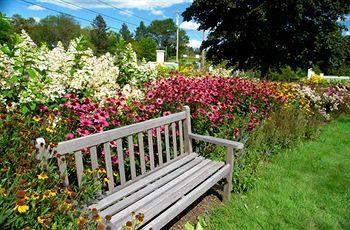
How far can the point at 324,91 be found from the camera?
10.3m

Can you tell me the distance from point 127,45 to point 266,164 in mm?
2979

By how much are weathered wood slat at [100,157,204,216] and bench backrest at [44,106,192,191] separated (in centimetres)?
19

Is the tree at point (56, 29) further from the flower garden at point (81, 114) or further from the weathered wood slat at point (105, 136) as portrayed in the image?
the weathered wood slat at point (105, 136)

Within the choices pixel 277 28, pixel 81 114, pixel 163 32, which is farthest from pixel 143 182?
pixel 163 32

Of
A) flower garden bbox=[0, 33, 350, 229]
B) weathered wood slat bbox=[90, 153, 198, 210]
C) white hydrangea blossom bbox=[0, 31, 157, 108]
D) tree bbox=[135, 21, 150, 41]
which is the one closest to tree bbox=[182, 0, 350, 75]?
flower garden bbox=[0, 33, 350, 229]

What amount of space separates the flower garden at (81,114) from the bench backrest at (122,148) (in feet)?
0.37

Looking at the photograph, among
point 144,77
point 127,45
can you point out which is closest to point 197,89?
point 144,77

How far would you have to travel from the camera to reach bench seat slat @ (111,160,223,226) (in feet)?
8.40

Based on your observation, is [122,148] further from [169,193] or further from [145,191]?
→ [169,193]

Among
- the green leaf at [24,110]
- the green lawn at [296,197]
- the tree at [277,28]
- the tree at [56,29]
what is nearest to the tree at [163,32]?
the tree at [56,29]

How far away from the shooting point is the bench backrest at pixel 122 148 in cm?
252

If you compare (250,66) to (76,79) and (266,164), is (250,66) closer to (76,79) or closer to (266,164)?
(266,164)

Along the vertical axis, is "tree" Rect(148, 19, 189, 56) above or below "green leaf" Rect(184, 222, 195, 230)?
above

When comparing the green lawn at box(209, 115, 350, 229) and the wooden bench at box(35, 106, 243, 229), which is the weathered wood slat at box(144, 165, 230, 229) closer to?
the wooden bench at box(35, 106, 243, 229)
